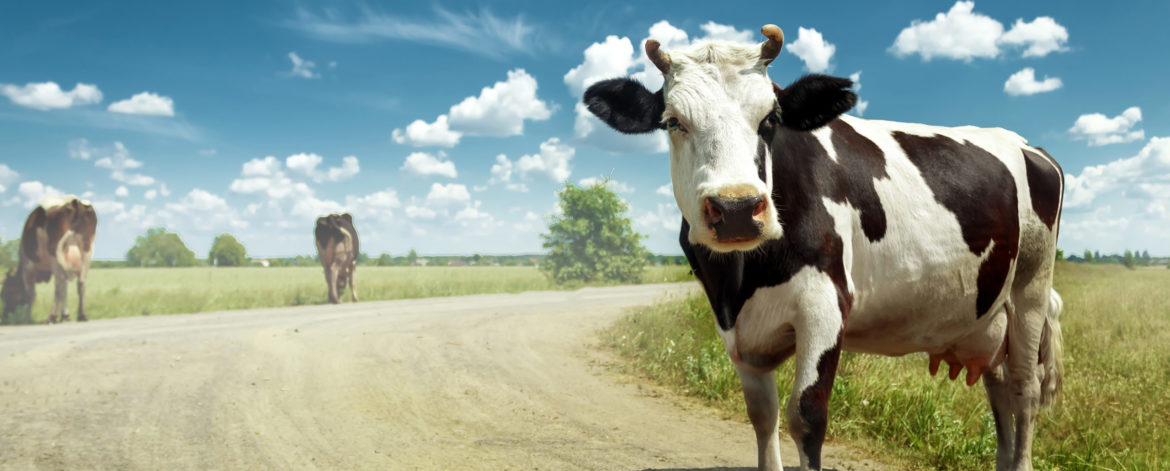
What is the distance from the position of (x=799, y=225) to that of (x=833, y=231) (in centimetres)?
21

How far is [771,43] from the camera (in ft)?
10.9

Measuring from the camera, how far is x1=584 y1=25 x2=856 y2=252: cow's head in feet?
9.46

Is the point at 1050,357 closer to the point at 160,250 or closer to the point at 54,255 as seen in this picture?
the point at 54,255

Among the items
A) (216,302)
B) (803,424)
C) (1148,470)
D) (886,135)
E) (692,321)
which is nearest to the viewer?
(803,424)

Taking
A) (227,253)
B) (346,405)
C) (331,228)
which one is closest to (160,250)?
(227,253)

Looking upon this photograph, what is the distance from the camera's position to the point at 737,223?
284cm

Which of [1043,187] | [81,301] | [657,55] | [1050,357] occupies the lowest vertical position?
[81,301]

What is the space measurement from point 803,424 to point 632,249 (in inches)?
1087

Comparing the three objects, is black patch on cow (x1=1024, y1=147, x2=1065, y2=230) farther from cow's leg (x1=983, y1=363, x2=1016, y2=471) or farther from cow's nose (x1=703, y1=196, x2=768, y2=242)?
cow's nose (x1=703, y1=196, x2=768, y2=242)

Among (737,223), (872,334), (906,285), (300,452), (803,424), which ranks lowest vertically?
(300,452)

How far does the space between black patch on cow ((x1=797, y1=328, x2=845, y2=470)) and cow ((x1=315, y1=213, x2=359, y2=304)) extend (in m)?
22.3

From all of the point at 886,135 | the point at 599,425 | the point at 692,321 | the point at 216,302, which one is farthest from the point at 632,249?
the point at 886,135

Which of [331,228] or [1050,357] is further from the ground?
[331,228]

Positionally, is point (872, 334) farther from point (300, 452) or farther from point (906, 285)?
point (300, 452)
